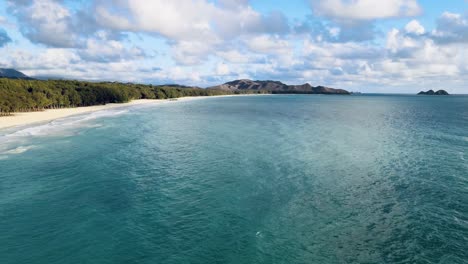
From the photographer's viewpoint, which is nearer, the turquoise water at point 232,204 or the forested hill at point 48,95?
the turquoise water at point 232,204

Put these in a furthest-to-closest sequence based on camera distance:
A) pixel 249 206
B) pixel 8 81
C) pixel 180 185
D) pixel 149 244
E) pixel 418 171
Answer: pixel 8 81 < pixel 418 171 < pixel 180 185 < pixel 249 206 < pixel 149 244

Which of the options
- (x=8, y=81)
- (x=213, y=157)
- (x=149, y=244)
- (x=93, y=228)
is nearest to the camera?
(x=149, y=244)

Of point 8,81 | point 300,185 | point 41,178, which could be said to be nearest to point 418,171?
point 300,185

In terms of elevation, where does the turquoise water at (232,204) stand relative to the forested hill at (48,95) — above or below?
below

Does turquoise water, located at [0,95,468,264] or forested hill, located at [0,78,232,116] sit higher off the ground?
forested hill, located at [0,78,232,116]

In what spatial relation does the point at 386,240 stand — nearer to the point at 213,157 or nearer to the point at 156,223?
the point at 156,223

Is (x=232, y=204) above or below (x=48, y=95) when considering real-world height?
below

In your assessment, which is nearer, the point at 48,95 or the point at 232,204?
the point at 232,204

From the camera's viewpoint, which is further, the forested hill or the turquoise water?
the forested hill
